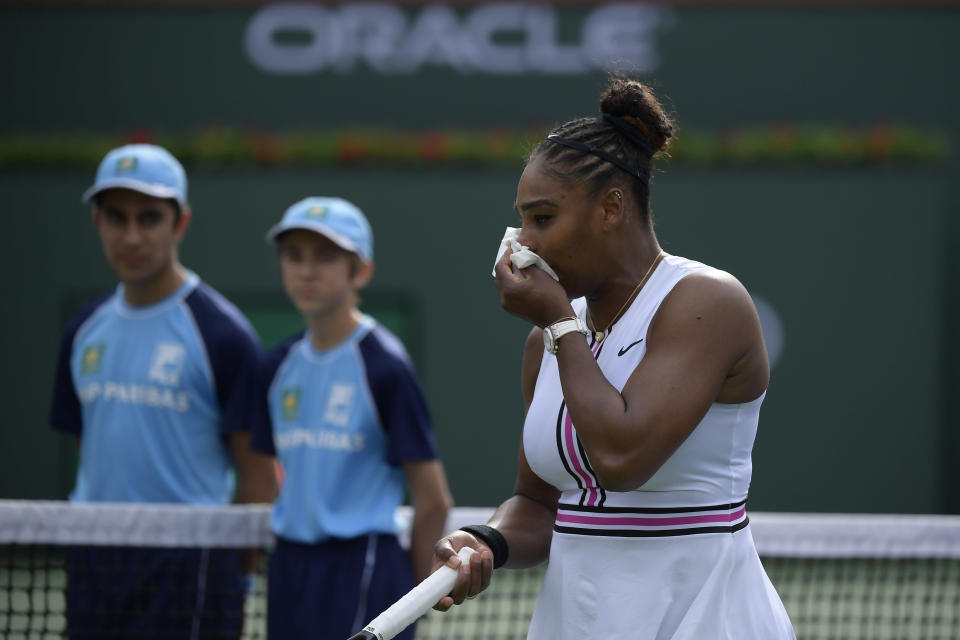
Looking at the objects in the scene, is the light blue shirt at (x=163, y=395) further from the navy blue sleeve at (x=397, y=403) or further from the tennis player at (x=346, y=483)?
the navy blue sleeve at (x=397, y=403)

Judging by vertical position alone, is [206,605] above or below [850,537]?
below

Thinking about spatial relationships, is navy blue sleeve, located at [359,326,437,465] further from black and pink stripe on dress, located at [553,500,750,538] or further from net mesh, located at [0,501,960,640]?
black and pink stripe on dress, located at [553,500,750,538]

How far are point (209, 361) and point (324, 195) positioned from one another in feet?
21.6

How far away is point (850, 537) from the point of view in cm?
432

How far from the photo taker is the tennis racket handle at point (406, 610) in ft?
7.22

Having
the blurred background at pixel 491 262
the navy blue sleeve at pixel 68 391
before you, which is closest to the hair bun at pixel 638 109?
the navy blue sleeve at pixel 68 391

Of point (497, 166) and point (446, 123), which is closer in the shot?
point (497, 166)

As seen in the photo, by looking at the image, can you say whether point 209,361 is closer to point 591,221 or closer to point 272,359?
point 272,359

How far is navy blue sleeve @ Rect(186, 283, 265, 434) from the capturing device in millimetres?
4031

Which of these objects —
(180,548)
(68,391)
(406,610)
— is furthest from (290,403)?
(406,610)

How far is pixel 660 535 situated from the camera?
88.2 inches

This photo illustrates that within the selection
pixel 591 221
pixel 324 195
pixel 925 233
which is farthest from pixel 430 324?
pixel 591 221

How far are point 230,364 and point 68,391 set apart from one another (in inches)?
24.3

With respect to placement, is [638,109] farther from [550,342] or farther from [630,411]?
[630,411]
